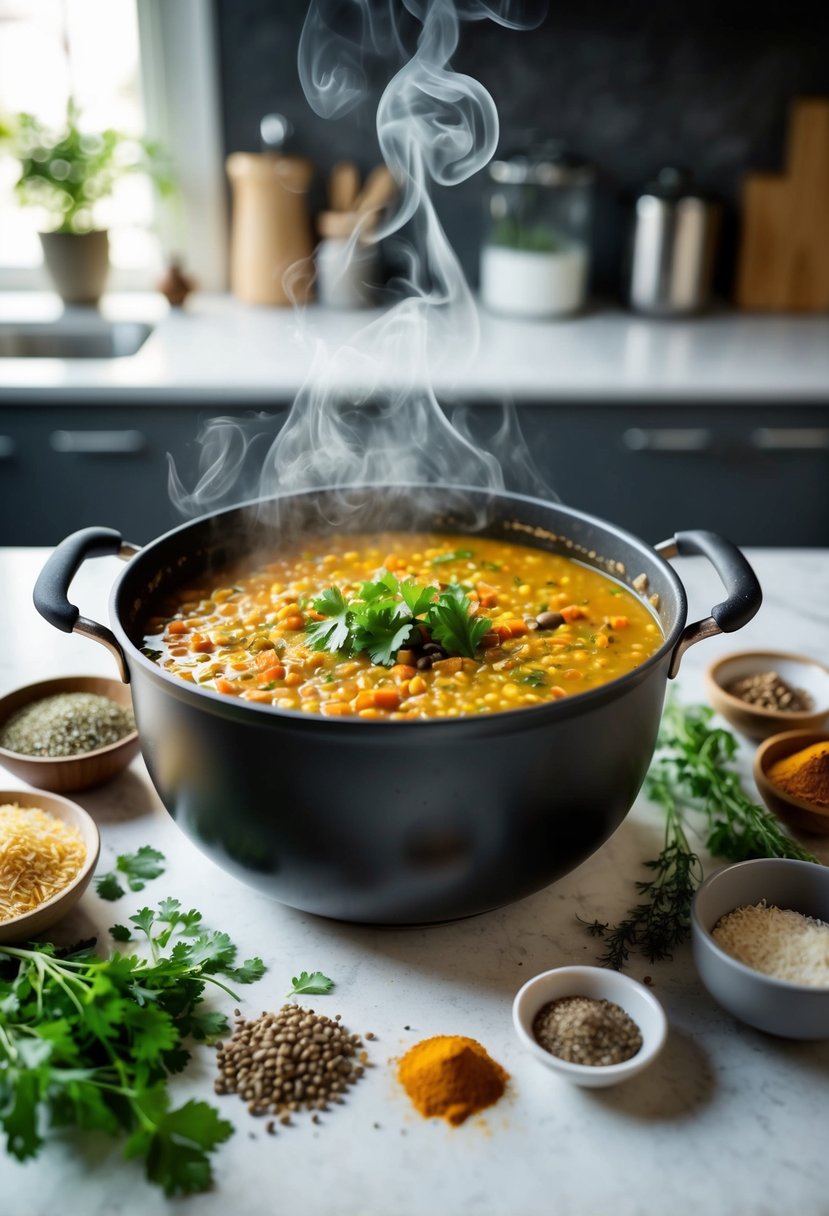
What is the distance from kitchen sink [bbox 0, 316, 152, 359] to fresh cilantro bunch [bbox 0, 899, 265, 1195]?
8.79 ft

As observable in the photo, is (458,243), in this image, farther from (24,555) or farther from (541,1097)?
(541,1097)

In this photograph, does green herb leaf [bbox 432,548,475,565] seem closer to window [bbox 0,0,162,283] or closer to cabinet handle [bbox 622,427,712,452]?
cabinet handle [bbox 622,427,712,452]

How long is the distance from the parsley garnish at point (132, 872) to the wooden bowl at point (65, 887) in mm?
→ 52

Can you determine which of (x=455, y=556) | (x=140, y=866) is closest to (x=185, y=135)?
(x=455, y=556)

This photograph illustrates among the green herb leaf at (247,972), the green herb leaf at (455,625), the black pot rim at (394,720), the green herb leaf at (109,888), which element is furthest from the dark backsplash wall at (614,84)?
the green herb leaf at (247,972)

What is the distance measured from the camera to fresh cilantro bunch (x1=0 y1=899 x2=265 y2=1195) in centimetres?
102

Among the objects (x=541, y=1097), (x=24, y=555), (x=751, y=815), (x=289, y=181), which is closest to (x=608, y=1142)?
(x=541, y=1097)

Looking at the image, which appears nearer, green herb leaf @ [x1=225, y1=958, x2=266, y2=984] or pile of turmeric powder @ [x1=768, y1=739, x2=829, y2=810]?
green herb leaf @ [x1=225, y1=958, x2=266, y2=984]

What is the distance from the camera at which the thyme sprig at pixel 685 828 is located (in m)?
1.33

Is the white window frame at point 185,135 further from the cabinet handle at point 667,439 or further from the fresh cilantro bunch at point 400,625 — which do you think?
the fresh cilantro bunch at point 400,625

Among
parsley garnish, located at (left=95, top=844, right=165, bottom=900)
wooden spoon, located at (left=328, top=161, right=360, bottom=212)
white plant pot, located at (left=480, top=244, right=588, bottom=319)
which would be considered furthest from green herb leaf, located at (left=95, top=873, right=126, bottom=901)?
wooden spoon, located at (left=328, top=161, right=360, bottom=212)

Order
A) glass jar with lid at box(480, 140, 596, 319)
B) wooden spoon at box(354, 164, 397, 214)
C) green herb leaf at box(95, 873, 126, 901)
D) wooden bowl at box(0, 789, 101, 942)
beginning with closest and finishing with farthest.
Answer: wooden bowl at box(0, 789, 101, 942), green herb leaf at box(95, 873, 126, 901), glass jar with lid at box(480, 140, 596, 319), wooden spoon at box(354, 164, 397, 214)

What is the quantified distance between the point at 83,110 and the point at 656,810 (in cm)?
301

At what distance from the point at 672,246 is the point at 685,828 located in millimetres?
2538
